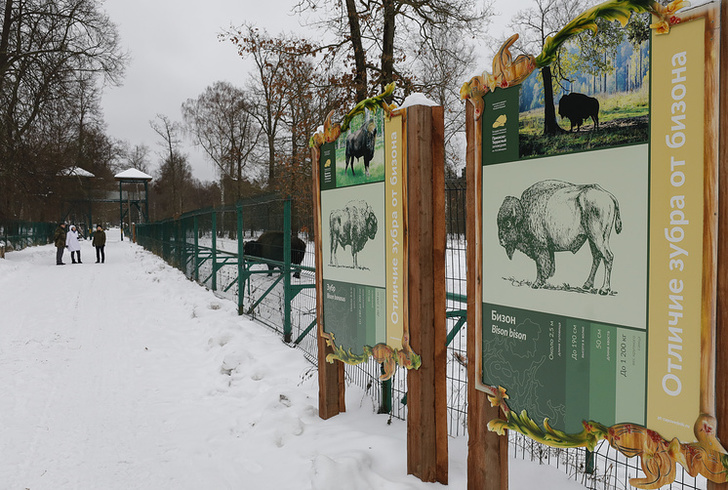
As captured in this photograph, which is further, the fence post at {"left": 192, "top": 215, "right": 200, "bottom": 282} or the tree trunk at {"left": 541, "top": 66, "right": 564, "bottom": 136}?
the fence post at {"left": 192, "top": 215, "right": 200, "bottom": 282}

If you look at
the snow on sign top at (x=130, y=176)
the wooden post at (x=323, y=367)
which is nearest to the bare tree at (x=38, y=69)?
the wooden post at (x=323, y=367)

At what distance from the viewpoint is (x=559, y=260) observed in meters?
2.18

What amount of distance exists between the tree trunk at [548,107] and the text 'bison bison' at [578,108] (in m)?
0.05

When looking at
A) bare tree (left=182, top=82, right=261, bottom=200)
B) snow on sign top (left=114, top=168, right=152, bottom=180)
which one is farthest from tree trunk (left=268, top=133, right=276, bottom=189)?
snow on sign top (left=114, top=168, right=152, bottom=180)

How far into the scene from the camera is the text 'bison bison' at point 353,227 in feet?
11.9

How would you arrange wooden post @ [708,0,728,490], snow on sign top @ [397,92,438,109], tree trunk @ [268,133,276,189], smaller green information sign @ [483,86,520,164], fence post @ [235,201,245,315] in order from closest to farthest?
wooden post @ [708,0,728,490], smaller green information sign @ [483,86,520,164], snow on sign top @ [397,92,438,109], fence post @ [235,201,245,315], tree trunk @ [268,133,276,189]

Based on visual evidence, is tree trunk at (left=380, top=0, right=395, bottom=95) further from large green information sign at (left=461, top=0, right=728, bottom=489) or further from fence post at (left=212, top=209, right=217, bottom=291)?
large green information sign at (left=461, top=0, right=728, bottom=489)

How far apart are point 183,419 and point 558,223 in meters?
4.04

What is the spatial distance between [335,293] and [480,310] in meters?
1.77

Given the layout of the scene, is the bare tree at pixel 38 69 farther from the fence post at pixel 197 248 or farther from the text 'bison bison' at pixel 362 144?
the text 'bison bison' at pixel 362 144

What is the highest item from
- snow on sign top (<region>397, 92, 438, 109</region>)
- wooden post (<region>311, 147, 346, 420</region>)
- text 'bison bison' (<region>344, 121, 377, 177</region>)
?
snow on sign top (<region>397, 92, 438, 109</region>)

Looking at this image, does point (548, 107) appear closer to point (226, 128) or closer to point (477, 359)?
point (477, 359)

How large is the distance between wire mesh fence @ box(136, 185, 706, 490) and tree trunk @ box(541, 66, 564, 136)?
1.56 metres

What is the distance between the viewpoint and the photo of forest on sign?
183 centimetres
